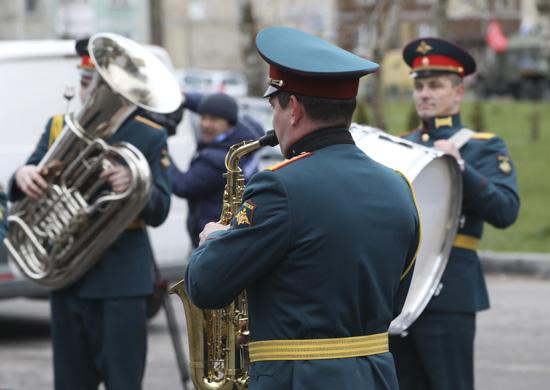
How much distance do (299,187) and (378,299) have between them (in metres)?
0.40

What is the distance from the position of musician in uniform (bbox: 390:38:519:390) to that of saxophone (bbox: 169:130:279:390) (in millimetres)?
1487

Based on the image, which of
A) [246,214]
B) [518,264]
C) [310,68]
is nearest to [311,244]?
[246,214]

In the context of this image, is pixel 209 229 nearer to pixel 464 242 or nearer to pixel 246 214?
pixel 246 214

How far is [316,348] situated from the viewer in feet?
12.6

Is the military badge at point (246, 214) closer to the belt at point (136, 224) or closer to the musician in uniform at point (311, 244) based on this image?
the musician in uniform at point (311, 244)

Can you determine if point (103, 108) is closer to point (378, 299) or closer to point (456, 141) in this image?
point (456, 141)

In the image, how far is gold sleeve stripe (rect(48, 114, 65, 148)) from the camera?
6.12 meters

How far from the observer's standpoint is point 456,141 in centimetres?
599

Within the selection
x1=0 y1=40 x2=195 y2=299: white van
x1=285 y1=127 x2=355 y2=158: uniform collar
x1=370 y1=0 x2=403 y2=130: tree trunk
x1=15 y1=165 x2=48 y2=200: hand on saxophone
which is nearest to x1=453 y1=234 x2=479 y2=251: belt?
x1=15 y1=165 x2=48 y2=200: hand on saxophone

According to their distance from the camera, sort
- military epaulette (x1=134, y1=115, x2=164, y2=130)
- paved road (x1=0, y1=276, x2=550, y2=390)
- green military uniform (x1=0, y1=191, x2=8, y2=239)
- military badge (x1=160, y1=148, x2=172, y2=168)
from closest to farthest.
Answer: green military uniform (x1=0, y1=191, x2=8, y2=239), military epaulette (x1=134, y1=115, x2=164, y2=130), military badge (x1=160, y1=148, x2=172, y2=168), paved road (x1=0, y1=276, x2=550, y2=390)

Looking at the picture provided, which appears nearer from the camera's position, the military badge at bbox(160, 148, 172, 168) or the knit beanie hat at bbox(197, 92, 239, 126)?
the military badge at bbox(160, 148, 172, 168)

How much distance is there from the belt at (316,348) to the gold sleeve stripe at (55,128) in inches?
97.3

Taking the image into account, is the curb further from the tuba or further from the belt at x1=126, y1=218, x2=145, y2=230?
the tuba

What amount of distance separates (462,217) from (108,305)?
5.12ft
